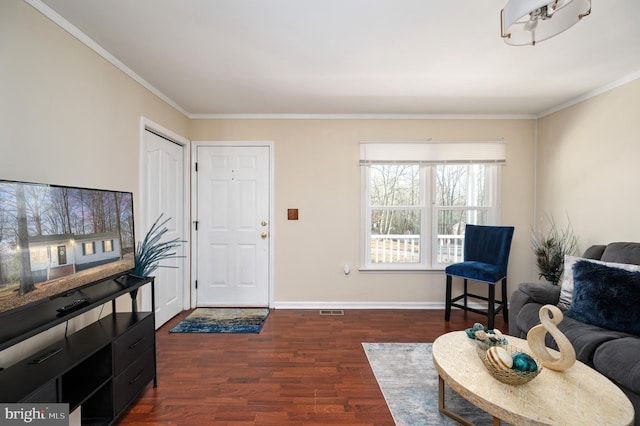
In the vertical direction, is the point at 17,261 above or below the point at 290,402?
above

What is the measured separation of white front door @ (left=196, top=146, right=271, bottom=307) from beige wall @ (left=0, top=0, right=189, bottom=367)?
1.11 m

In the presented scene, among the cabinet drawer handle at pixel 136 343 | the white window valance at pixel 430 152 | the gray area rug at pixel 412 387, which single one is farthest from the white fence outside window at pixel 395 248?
the cabinet drawer handle at pixel 136 343

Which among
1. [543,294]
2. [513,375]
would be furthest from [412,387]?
[543,294]

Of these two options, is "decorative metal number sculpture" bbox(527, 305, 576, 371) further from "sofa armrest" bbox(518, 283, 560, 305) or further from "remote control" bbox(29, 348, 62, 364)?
"remote control" bbox(29, 348, 62, 364)

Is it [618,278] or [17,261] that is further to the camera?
[618,278]

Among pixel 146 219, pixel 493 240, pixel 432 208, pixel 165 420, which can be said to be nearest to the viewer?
pixel 165 420

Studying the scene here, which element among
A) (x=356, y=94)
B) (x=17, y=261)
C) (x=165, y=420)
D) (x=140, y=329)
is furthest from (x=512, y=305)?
(x=17, y=261)

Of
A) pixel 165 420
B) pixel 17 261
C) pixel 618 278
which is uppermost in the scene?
pixel 17 261

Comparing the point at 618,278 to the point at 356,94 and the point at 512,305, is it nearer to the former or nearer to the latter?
the point at 512,305

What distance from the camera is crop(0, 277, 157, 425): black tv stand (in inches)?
47.8

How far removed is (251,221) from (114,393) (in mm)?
2166

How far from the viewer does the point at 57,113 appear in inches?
67.8

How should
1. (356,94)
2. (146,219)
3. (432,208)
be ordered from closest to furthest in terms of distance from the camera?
(146,219) → (356,94) → (432,208)

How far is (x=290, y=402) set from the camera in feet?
6.07
